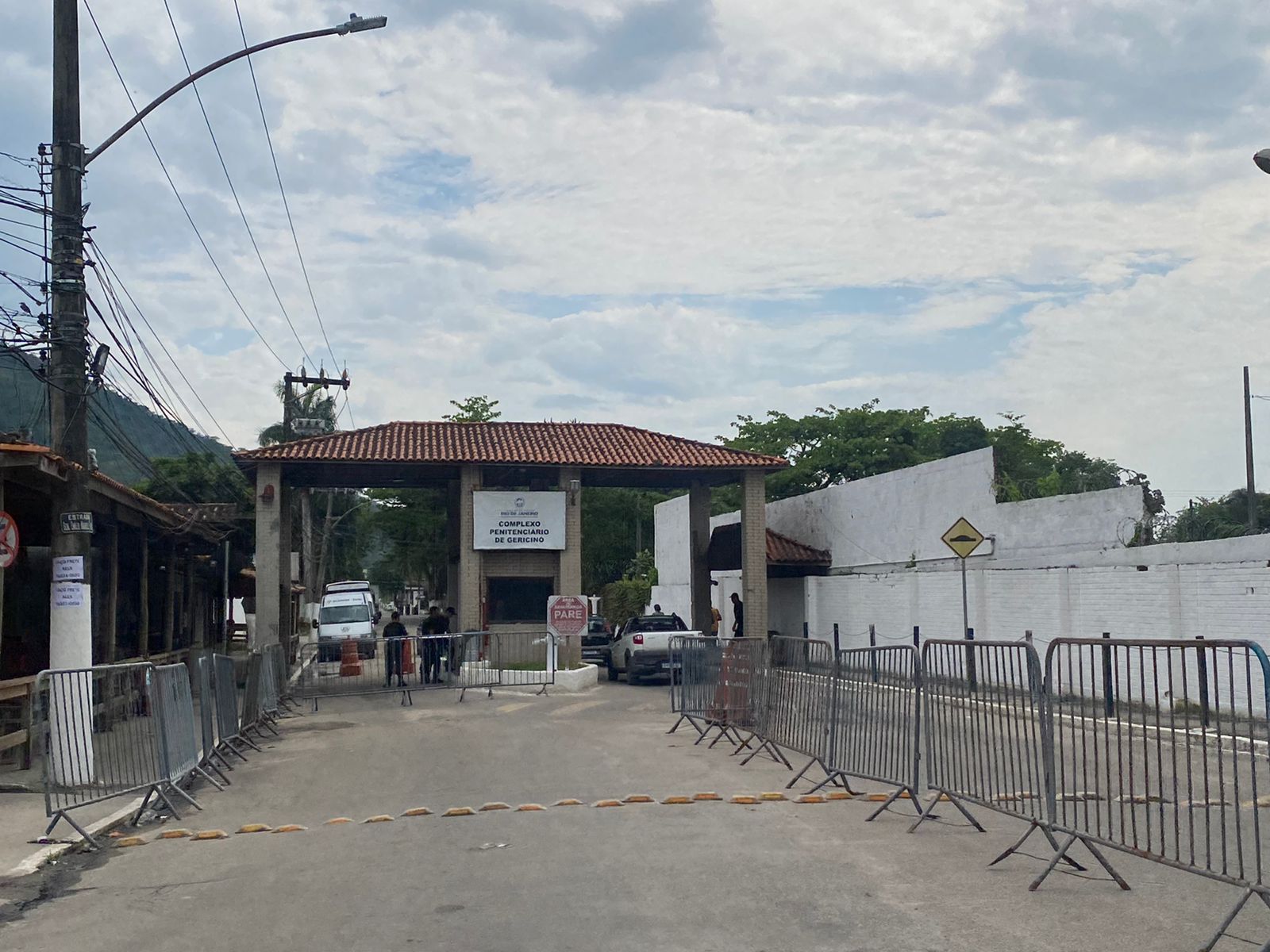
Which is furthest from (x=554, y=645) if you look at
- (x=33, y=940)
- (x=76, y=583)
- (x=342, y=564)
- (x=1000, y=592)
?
(x=342, y=564)

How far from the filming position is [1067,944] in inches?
247

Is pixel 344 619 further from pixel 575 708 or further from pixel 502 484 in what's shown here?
pixel 575 708

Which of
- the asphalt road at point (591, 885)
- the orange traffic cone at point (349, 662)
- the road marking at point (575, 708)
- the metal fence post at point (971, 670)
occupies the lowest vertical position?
the road marking at point (575, 708)

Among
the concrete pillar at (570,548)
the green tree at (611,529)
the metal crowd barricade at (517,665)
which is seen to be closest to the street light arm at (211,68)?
the metal crowd barricade at (517,665)

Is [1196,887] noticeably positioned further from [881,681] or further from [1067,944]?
[881,681]

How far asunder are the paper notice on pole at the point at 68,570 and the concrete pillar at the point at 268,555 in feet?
58.1

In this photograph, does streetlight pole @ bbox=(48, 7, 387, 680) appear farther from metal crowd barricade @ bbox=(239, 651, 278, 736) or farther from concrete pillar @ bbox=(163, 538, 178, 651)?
concrete pillar @ bbox=(163, 538, 178, 651)

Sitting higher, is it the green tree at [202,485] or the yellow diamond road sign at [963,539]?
the green tree at [202,485]

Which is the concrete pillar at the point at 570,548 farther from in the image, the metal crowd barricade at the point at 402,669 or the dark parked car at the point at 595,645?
the metal crowd barricade at the point at 402,669

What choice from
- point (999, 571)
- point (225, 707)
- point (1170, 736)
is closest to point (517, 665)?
point (999, 571)

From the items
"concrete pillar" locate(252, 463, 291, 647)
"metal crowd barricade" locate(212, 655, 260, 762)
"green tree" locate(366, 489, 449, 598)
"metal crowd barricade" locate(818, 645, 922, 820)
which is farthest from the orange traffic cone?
"green tree" locate(366, 489, 449, 598)

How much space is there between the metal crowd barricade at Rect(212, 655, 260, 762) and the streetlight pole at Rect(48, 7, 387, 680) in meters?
1.52

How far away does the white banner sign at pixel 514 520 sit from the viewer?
108 ft

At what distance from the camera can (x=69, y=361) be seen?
44.7 feet
